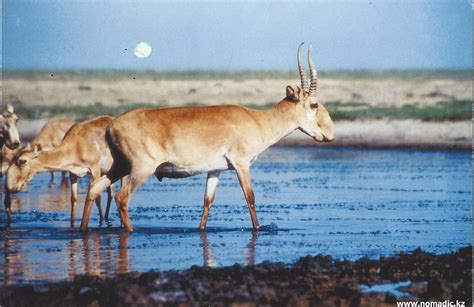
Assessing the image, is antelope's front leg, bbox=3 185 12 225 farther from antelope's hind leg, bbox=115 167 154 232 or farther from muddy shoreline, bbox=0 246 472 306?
muddy shoreline, bbox=0 246 472 306

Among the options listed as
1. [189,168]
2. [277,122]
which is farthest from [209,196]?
[277,122]

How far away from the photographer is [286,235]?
50.1 feet

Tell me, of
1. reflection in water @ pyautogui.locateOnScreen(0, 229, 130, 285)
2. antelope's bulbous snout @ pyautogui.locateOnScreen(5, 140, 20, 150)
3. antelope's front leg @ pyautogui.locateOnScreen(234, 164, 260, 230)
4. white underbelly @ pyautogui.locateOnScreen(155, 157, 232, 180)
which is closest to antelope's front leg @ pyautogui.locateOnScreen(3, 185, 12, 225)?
antelope's bulbous snout @ pyautogui.locateOnScreen(5, 140, 20, 150)

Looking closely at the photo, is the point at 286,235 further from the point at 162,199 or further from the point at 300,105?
the point at 162,199

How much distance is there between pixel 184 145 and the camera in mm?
15992

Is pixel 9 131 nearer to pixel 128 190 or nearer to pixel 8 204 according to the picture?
pixel 8 204

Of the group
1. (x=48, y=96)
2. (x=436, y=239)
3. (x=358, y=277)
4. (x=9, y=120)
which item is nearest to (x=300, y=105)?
(x=436, y=239)

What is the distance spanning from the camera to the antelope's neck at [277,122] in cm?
1695

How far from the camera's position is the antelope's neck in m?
17.0

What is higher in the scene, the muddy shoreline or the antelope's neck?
the antelope's neck

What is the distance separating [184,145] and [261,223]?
5.94 ft

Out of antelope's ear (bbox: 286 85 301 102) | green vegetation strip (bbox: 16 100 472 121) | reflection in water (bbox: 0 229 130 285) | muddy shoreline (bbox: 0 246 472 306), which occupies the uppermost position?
antelope's ear (bbox: 286 85 301 102)

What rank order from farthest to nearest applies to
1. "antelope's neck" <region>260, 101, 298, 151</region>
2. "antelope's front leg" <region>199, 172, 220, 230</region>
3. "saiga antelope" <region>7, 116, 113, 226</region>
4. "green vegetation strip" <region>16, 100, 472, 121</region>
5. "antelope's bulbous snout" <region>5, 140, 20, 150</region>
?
"green vegetation strip" <region>16, 100, 472, 121</region> < "antelope's bulbous snout" <region>5, 140, 20, 150</region> < "antelope's neck" <region>260, 101, 298, 151</region> < "saiga antelope" <region>7, 116, 113, 226</region> < "antelope's front leg" <region>199, 172, 220, 230</region>

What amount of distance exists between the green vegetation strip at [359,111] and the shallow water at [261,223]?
42.6 ft
